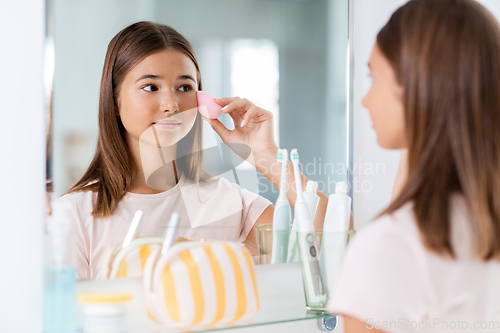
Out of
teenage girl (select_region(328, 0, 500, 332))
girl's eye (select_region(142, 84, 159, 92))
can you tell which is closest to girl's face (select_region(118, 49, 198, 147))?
girl's eye (select_region(142, 84, 159, 92))

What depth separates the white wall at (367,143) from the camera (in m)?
0.88

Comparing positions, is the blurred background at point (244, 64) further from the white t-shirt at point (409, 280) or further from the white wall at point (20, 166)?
the white t-shirt at point (409, 280)

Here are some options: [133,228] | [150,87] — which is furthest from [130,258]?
[150,87]

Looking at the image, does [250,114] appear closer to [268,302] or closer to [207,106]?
[207,106]

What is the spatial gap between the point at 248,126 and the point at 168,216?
21cm

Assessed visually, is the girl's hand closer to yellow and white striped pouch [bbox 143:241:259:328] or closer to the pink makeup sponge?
the pink makeup sponge

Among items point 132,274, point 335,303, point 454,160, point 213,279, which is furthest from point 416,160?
point 132,274

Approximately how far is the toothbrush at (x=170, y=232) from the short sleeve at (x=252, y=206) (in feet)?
0.39

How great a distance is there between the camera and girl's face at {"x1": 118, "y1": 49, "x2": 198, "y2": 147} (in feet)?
2.18

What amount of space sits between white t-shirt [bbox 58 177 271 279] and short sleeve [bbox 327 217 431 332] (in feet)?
0.90

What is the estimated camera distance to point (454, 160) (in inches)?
19.4

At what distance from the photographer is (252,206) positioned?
0.76m

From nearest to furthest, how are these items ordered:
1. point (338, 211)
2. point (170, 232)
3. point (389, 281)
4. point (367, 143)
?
1. point (389, 281)
2. point (170, 232)
3. point (338, 211)
4. point (367, 143)

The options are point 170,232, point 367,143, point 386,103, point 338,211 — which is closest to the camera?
point 386,103
